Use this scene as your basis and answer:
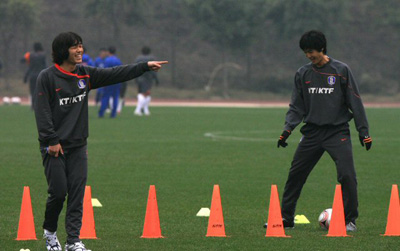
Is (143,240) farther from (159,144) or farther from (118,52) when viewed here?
(118,52)

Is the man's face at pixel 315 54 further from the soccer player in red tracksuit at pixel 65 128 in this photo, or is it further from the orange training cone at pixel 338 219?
the soccer player in red tracksuit at pixel 65 128

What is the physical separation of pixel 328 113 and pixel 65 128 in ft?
8.72

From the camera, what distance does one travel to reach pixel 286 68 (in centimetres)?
5597

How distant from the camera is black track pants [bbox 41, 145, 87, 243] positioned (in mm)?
7652

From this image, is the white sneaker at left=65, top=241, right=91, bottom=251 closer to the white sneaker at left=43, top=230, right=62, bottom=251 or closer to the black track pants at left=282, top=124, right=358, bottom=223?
the white sneaker at left=43, top=230, right=62, bottom=251

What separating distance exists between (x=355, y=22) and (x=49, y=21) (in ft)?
59.6

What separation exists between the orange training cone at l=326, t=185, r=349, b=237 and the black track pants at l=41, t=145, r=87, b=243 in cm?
225

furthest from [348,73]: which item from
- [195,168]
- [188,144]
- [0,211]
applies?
[188,144]

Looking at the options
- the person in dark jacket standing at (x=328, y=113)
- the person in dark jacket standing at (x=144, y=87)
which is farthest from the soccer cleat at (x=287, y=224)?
the person in dark jacket standing at (x=144, y=87)

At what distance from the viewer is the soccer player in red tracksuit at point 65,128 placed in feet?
24.8

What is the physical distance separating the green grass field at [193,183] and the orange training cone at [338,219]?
162 mm

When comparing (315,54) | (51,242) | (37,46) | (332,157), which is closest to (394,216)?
(332,157)

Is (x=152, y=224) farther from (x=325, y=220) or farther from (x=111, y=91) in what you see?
(x=111, y=91)

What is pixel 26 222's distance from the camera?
326 inches
